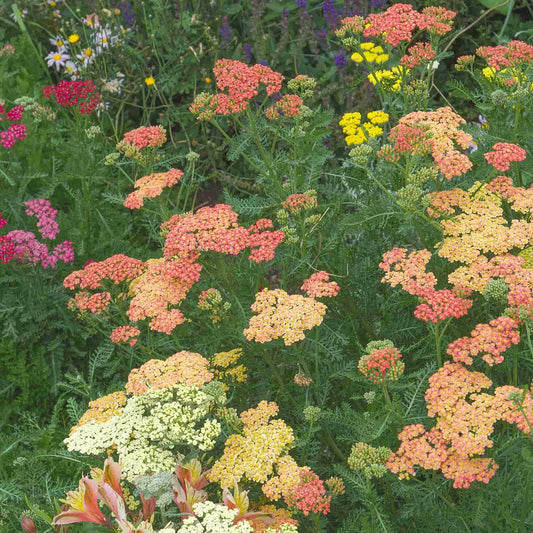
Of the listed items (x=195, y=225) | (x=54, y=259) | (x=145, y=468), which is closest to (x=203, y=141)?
(x=54, y=259)

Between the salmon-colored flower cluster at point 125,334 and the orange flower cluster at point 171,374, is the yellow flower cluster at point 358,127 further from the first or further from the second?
the orange flower cluster at point 171,374

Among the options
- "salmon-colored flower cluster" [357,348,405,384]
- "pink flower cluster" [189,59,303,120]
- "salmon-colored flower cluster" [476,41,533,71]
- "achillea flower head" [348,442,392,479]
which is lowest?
"achillea flower head" [348,442,392,479]

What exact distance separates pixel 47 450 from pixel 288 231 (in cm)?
166

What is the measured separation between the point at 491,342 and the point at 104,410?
1.34 metres

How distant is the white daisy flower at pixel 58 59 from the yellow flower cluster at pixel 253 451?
409 cm

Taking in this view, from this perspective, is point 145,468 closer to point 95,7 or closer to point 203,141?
point 203,141

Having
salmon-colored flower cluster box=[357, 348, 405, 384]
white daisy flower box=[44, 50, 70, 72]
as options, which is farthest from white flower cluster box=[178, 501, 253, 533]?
white daisy flower box=[44, 50, 70, 72]

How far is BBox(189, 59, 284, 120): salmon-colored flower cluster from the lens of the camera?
3027 mm

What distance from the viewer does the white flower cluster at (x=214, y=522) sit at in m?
1.98

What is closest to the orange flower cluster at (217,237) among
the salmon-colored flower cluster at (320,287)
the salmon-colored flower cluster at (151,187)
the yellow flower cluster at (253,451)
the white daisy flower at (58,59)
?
the salmon-colored flower cluster at (320,287)

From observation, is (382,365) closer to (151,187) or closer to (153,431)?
(153,431)

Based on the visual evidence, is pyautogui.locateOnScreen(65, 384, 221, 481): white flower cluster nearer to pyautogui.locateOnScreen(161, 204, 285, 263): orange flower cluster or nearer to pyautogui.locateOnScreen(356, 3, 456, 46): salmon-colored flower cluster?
pyautogui.locateOnScreen(161, 204, 285, 263): orange flower cluster

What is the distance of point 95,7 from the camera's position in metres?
5.67

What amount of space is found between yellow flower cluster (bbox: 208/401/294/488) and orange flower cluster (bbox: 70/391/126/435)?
1.39 ft
